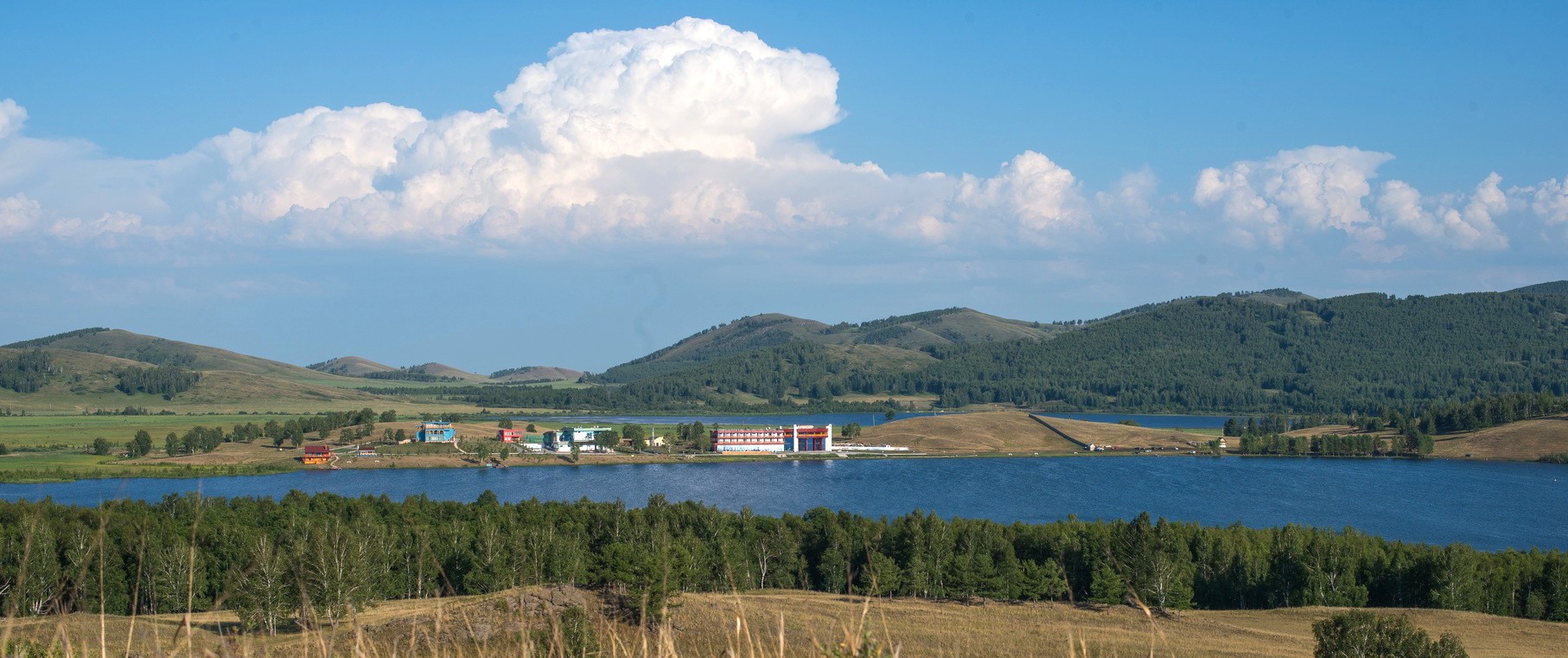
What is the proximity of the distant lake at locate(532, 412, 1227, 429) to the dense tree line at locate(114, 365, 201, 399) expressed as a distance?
4371cm

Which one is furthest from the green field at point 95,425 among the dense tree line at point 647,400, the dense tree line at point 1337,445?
the dense tree line at point 1337,445

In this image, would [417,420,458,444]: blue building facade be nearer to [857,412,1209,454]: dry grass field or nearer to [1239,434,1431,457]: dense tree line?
[857,412,1209,454]: dry grass field

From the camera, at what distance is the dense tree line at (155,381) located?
148250mm

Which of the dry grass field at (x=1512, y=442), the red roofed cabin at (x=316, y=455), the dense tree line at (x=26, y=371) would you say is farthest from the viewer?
the dense tree line at (x=26, y=371)

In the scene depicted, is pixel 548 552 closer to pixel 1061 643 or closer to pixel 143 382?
pixel 1061 643

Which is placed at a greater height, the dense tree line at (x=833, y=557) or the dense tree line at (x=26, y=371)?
the dense tree line at (x=26, y=371)

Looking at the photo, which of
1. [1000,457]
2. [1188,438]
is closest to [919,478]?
[1000,457]

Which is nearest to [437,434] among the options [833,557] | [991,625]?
[833,557]

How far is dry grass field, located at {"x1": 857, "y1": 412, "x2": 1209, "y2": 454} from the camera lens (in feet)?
346

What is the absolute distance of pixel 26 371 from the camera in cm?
15025

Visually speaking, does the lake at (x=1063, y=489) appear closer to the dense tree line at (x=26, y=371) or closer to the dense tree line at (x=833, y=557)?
the dense tree line at (x=833, y=557)

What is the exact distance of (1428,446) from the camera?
9712 centimetres

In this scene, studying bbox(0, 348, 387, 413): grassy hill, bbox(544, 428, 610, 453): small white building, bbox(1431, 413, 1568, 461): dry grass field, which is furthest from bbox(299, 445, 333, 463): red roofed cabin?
bbox(1431, 413, 1568, 461): dry grass field

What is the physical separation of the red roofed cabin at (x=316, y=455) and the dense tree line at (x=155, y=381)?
235 ft
